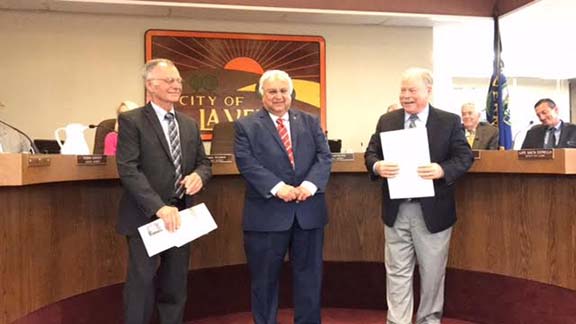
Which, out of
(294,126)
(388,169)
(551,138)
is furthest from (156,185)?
(551,138)

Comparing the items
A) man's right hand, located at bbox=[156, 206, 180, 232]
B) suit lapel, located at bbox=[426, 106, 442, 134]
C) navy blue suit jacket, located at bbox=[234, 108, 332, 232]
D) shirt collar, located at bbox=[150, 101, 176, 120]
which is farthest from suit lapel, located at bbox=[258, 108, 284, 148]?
suit lapel, located at bbox=[426, 106, 442, 134]

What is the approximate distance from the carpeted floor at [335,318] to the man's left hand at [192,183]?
1067mm

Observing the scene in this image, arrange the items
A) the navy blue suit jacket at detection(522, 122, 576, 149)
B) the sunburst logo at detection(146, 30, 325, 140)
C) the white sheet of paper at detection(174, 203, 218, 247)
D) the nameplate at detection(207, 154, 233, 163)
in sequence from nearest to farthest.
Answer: the white sheet of paper at detection(174, 203, 218, 247)
the nameplate at detection(207, 154, 233, 163)
the navy blue suit jacket at detection(522, 122, 576, 149)
the sunburst logo at detection(146, 30, 325, 140)

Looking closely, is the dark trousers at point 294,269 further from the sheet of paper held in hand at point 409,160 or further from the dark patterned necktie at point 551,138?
the dark patterned necktie at point 551,138

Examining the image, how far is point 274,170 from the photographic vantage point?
2.59m

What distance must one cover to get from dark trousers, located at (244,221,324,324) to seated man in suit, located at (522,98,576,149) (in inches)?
105

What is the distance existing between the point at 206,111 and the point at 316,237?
130 inches

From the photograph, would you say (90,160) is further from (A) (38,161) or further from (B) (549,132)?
(B) (549,132)

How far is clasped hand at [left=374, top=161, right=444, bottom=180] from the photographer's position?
2.55m

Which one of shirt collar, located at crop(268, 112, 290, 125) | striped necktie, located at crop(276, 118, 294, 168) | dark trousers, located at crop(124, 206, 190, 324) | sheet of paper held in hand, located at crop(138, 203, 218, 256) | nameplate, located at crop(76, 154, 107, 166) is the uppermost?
shirt collar, located at crop(268, 112, 290, 125)

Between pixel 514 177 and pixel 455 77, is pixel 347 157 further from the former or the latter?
pixel 455 77

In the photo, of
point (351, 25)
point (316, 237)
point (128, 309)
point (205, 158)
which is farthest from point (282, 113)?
point (351, 25)

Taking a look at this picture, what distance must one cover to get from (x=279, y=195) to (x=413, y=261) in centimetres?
76

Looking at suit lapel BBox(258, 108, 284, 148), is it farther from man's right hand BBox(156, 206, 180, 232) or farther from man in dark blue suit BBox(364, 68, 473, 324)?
man's right hand BBox(156, 206, 180, 232)
